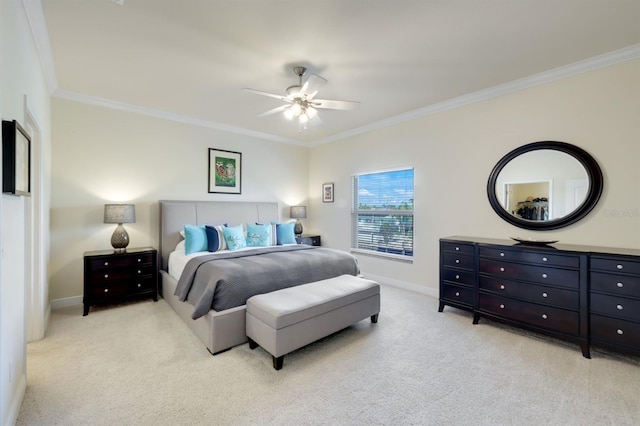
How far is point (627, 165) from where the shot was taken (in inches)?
104

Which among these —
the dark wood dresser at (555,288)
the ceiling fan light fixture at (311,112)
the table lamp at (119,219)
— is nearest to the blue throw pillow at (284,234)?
the table lamp at (119,219)

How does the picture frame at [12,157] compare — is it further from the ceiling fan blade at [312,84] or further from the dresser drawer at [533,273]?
the dresser drawer at [533,273]

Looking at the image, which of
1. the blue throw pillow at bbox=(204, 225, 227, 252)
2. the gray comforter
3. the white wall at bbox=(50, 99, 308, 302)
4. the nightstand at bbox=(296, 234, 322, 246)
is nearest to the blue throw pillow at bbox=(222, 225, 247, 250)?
the blue throw pillow at bbox=(204, 225, 227, 252)

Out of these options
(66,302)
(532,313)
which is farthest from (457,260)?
(66,302)

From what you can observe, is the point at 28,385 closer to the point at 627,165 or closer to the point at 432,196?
the point at 432,196

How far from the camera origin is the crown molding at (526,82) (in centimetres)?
265

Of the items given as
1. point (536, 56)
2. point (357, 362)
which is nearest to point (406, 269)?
point (357, 362)

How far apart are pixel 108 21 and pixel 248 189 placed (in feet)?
10.9

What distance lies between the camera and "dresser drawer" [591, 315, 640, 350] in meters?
2.28

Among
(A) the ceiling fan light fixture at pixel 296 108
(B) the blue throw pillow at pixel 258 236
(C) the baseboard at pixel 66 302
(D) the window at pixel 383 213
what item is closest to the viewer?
(A) the ceiling fan light fixture at pixel 296 108

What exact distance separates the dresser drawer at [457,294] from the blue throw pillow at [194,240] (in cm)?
325

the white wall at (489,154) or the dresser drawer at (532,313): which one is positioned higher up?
the white wall at (489,154)

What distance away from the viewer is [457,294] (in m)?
3.36

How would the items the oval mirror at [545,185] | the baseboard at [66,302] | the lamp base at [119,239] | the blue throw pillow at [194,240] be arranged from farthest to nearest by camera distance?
the blue throw pillow at [194,240] < the lamp base at [119,239] < the baseboard at [66,302] < the oval mirror at [545,185]
